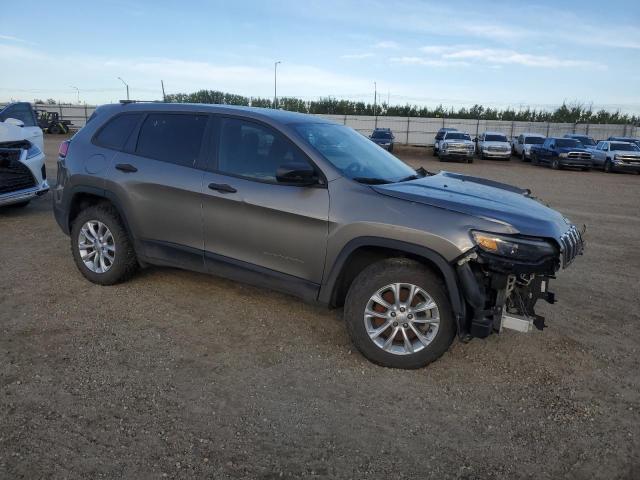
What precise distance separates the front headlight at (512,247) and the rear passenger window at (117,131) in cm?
351

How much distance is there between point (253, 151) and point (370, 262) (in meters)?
1.38

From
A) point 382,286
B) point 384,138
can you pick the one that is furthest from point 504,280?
point 384,138

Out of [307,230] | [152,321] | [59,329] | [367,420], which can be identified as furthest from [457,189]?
[59,329]

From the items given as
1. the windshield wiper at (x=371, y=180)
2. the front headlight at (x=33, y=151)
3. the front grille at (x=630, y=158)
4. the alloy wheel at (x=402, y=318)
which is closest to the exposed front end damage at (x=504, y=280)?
the alloy wheel at (x=402, y=318)

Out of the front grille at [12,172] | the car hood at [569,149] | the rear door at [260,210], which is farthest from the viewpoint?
the car hood at [569,149]

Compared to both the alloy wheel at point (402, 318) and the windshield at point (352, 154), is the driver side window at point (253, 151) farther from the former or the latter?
the alloy wheel at point (402, 318)

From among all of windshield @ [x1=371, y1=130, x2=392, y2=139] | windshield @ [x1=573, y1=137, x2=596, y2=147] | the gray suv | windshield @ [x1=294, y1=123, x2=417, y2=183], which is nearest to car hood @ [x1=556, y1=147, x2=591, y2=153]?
windshield @ [x1=573, y1=137, x2=596, y2=147]

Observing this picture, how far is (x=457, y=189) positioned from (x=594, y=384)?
1744mm

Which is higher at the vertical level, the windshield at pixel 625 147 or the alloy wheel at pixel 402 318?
the windshield at pixel 625 147

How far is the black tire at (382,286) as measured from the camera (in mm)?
3607

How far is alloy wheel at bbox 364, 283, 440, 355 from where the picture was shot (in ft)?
12.0

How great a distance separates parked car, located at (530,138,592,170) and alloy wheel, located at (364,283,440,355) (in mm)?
25020

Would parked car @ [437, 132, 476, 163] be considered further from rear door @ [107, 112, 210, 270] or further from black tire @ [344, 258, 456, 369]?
black tire @ [344, 258, 456, 369]

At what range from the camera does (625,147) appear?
25.3m
